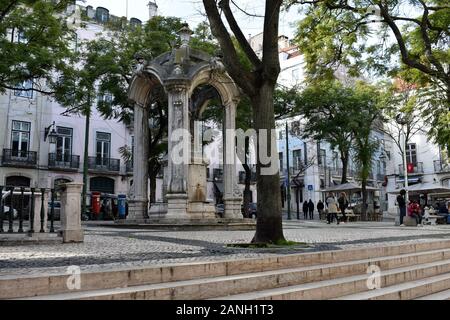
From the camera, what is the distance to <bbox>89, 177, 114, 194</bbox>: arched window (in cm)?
4016

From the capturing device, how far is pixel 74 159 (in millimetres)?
38750

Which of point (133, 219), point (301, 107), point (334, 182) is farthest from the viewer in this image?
point (334, 182)

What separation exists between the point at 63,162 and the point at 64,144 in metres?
1.67

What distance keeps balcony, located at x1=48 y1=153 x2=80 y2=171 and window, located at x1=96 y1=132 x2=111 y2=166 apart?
2.05 m

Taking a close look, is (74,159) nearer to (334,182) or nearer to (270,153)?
(334,182)

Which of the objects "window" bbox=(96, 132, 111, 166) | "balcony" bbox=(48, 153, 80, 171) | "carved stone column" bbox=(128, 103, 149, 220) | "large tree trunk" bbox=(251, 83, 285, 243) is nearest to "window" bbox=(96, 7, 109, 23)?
"window" bbox=(96, 132, 111, 166)

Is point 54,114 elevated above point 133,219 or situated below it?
above

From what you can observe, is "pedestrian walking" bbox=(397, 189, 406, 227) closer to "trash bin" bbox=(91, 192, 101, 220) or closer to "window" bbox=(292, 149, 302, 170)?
"trash bin" bbox=(91, 192, 101, 220)

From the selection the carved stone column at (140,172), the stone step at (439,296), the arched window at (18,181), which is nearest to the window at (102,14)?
the arched window at (18,181)

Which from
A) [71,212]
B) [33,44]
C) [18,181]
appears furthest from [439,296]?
[18,181]
